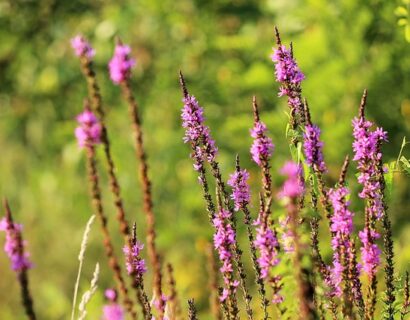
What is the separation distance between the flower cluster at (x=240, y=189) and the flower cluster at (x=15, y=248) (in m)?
0.92

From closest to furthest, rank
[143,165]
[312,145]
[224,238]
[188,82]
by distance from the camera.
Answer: [143,165]
[224,238]
[312,145]
[188,82]

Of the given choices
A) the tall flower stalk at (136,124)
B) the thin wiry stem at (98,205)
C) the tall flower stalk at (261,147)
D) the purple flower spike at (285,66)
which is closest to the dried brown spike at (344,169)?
the tall flower stalk at (261,147)

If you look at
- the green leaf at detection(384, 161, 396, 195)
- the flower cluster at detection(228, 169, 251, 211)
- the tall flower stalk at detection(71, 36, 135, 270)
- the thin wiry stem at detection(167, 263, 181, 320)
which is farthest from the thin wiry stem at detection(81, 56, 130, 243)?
the green leaf at detection(384, 161, 396, 195)

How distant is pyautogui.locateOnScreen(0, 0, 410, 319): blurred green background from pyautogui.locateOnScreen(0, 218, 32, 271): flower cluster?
25.5 ft

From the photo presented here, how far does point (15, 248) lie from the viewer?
2.17 m

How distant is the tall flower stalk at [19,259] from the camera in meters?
2.09

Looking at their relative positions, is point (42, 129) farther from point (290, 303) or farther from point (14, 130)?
point (290, 303)

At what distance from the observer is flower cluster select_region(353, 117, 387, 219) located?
2.66m

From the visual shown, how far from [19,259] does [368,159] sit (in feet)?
4.12

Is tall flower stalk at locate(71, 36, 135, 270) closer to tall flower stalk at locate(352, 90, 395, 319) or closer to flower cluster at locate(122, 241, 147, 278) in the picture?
flower cluster at locate(122, 241, 147, 278)

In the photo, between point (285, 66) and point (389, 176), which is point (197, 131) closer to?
point (285, 66)

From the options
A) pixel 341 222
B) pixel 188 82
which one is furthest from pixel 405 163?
pixel 188 82

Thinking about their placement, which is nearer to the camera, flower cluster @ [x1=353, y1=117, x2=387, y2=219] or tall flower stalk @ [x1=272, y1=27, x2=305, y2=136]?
flower cluster @ [x1=353, y1=117, x2=387, y2=219]

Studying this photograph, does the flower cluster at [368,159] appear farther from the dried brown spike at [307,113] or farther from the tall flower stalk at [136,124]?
the tall flower stalk at [136,124]
